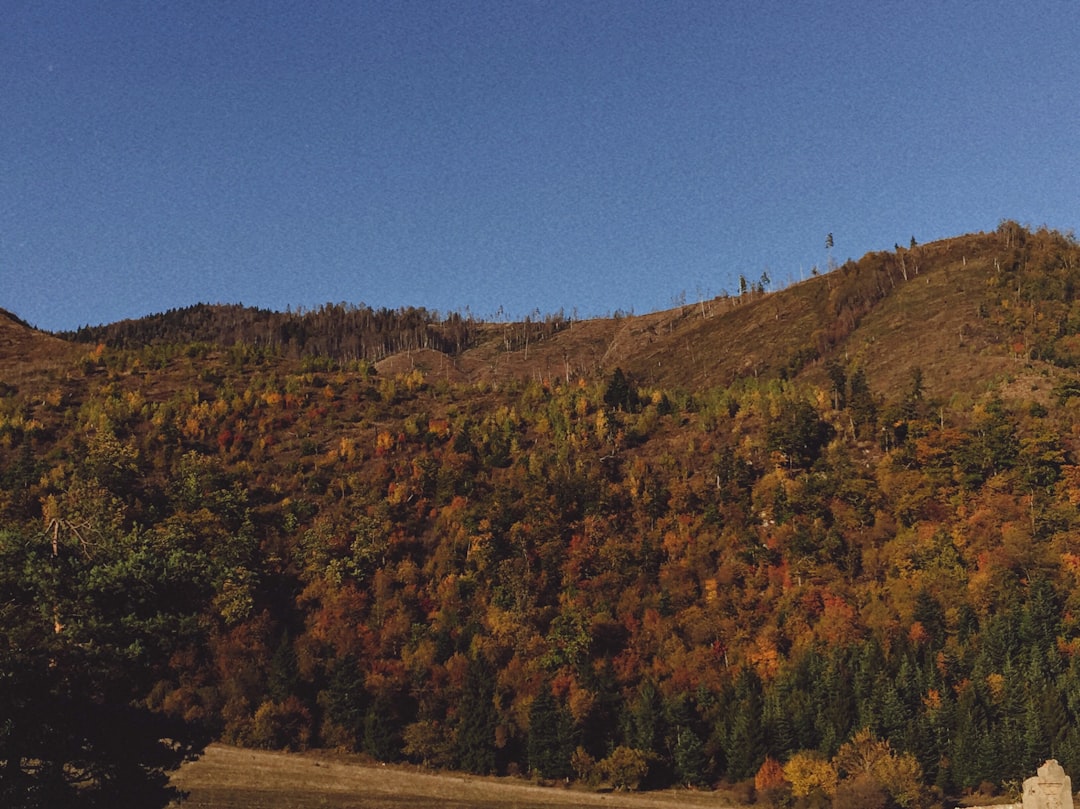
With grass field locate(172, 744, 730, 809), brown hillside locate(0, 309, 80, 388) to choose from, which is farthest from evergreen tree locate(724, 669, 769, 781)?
brown hillside locate(0, 309, 80, 388)

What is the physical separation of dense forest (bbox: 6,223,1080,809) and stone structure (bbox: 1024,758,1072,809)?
3417 centimetres

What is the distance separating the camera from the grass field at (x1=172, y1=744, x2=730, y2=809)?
3440 inches

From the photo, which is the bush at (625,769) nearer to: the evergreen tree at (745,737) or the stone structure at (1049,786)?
the evergreen tree at (745,737)

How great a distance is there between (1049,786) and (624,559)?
7793 centimetres

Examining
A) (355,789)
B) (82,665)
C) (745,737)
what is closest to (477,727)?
(355,789)

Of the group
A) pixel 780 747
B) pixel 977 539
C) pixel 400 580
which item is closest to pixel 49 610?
pixel 780 747

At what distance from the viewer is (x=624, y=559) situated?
126 meters

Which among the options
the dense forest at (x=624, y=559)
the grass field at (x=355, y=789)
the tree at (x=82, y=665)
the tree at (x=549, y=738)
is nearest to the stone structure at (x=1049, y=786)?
the dense forest at (x=624, y=559)

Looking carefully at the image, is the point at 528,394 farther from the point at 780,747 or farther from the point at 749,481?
the point at 780,747

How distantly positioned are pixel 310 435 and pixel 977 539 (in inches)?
3509

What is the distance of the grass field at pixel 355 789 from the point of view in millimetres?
87375

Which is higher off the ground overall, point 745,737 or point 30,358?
point 30,358

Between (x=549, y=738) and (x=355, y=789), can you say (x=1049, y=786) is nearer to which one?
(x=549, y=738)

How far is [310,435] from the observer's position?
156 metres
